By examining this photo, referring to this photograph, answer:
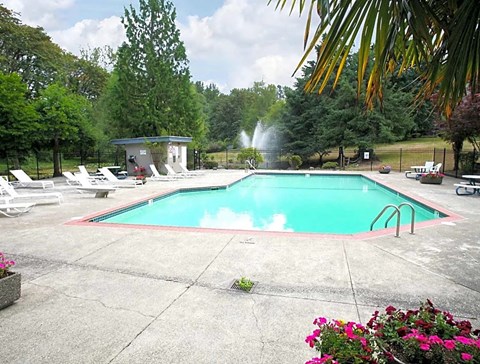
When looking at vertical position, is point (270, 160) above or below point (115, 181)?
above

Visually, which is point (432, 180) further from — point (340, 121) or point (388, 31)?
point (388, 31)

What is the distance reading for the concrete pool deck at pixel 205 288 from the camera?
8.55 feet

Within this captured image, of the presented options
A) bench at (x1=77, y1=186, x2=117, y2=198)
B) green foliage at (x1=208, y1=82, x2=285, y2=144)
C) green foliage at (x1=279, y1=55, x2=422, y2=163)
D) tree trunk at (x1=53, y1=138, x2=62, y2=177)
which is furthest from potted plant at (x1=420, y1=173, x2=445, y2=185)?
green foliage at (x1=208, y1=82, x2=285, y2=144)

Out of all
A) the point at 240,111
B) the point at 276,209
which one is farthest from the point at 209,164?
the point at 240,111

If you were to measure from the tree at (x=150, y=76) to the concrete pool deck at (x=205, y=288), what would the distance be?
19.8 meters

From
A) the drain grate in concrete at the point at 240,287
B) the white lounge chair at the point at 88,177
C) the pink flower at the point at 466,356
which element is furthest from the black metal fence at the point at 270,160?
the pink flower at the point at 466,356

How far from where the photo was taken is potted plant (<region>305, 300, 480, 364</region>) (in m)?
1.49

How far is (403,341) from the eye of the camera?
1.63 metres

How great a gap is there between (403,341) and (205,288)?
2487 mm

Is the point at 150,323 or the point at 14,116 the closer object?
the point at 150,323

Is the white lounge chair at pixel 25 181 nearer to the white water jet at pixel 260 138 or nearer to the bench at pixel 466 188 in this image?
the bench at pixel 466 188

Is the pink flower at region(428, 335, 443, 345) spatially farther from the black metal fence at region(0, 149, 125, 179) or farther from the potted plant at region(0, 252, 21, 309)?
the black metal fence at region(0, 149, 125, 179)

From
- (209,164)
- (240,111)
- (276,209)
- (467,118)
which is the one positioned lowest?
(276,209)

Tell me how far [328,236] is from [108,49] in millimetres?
41655
